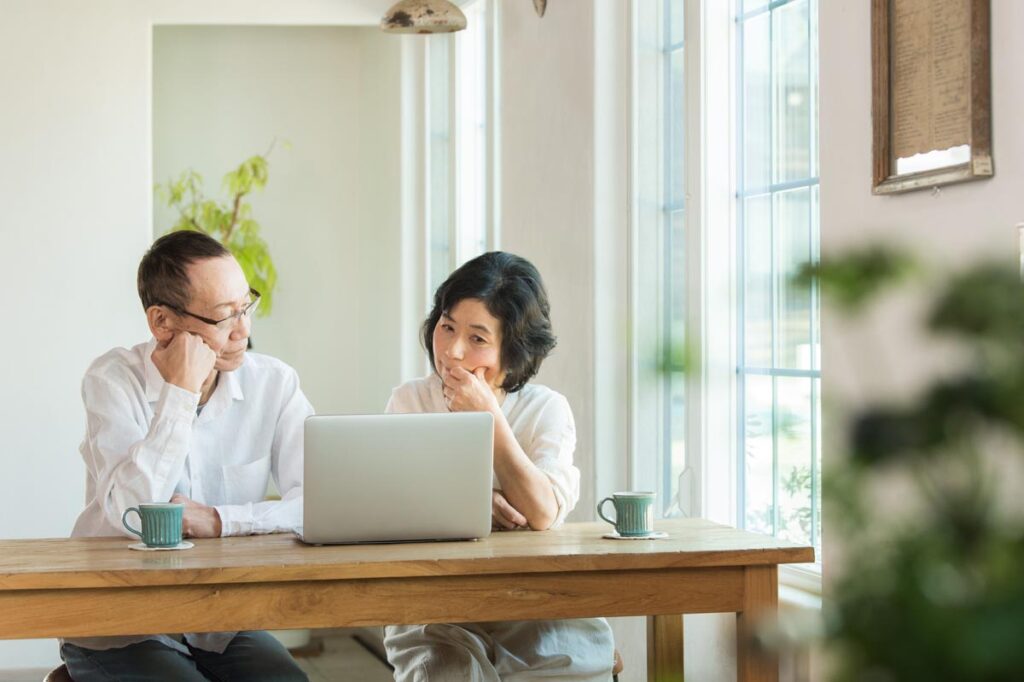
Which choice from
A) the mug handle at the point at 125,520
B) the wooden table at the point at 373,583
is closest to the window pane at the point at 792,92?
the wooden table at the point at 373,583

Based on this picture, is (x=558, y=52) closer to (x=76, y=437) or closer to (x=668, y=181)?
(x=668, y=181)

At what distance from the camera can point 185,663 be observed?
2529 mm

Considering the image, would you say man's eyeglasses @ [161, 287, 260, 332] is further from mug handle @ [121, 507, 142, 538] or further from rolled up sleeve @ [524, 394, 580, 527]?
rolled up sleeve @ [524, 394, 580, 527]

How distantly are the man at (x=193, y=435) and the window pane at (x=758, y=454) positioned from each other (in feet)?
3.84

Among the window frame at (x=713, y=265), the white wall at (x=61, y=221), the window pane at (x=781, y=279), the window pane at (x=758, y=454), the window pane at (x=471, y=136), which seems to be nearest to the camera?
the window pane at (x=781, y=279)

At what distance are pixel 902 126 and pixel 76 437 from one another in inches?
149

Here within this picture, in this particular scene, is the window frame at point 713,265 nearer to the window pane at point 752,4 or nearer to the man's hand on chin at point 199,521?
the window pane at point 752,4

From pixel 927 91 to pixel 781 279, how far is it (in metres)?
0.76

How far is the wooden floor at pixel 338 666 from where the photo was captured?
5043 mm

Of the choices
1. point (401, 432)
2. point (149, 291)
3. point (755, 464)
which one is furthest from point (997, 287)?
point (755, 464)

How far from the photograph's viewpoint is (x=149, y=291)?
2750 mm

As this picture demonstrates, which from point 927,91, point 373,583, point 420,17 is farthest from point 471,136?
point 373,583

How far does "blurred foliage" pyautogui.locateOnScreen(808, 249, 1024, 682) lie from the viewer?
34 cm

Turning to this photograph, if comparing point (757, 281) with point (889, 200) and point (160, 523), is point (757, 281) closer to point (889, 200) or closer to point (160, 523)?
point (889, 200)
